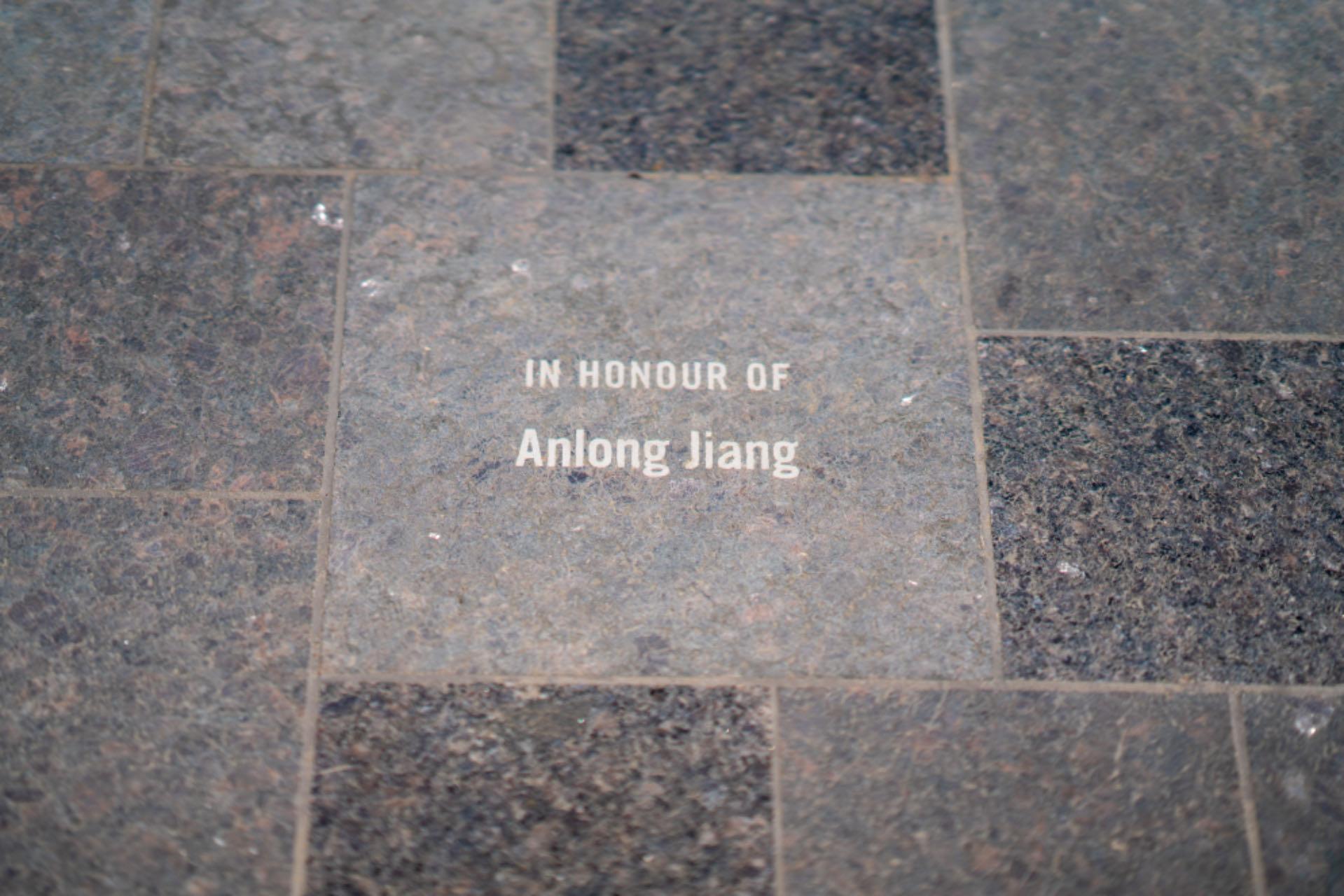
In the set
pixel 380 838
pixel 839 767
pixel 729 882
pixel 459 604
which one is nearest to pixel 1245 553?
pixel 839 767

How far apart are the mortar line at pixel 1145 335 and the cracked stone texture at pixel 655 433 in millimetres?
112

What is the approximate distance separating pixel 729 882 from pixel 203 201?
5.42 ft

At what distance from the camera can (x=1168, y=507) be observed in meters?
2.00

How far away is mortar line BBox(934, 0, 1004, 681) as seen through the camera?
1.93m

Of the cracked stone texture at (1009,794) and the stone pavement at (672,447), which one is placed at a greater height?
the stone pavement at (672,447)

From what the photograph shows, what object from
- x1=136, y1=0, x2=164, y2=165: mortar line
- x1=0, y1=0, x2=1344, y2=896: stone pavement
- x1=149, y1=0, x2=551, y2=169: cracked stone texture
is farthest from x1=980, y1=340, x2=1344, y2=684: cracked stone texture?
x1=136, y1=0, x2=164, y2=165: mortar line

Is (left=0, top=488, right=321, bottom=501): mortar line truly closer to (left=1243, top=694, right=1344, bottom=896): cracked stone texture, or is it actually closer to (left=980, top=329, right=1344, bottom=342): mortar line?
(left=980, top=329, right=1344, bottom=342): mortar line

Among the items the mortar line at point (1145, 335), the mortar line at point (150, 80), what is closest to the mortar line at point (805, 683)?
the mortar line at point (1145, 335)

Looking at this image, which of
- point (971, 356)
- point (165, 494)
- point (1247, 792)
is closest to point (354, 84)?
point (165, 494)

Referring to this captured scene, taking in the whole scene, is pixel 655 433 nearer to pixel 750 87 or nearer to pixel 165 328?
pixel 750 87

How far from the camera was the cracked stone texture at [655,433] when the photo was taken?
1916 mm

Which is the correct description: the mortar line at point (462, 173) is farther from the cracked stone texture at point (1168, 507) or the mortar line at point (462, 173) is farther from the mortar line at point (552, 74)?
the cracked stone texture at point (1168, 507)

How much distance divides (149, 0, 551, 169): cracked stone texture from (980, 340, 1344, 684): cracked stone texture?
3.74ft

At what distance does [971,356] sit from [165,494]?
1.55m
